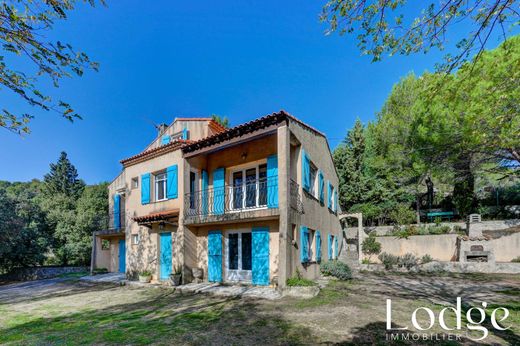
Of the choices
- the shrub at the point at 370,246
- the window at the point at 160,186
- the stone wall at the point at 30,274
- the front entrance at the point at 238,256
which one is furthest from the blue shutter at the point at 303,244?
the stone wall at the point at 30,274

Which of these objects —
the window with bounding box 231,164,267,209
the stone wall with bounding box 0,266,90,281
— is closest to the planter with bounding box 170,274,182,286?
the window with bounding box 231,164,267,209

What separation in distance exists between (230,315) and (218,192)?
21.2ft

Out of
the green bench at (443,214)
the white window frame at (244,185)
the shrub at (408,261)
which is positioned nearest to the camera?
the white window frame at (244,185)

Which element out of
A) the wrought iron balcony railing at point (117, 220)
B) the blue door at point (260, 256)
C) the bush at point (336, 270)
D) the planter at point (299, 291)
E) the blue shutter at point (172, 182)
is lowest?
the bush at point (336, 270)

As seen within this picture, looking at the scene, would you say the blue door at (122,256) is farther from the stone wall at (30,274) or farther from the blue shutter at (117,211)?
the stone wall at (30,274)

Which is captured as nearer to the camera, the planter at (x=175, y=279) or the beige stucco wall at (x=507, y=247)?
the planter at (x=175, y=279)

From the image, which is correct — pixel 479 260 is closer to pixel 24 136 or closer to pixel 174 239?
pixel 174 239

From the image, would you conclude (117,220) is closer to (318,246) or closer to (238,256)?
(238,256)

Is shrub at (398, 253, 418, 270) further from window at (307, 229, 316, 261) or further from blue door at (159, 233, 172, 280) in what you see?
blue door at (159, 233, 172, 280)

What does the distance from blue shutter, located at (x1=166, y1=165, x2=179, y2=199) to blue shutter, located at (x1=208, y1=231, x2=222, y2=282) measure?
264 cm

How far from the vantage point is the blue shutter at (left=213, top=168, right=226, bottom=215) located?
1319 centimetres

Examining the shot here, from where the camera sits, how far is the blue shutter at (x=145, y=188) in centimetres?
1476

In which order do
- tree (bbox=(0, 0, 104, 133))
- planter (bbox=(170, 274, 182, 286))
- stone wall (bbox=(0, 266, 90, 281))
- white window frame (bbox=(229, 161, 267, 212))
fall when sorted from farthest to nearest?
stone wall (bbox=(0, 266, 90, 281))
white window frame (bbox=(229, 161, 267, 212))
planter (bbox=(170, 274, 182, 286))
tree (bbox=(0, 0, 104, 133))

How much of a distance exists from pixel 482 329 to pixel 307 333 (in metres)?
3.99
